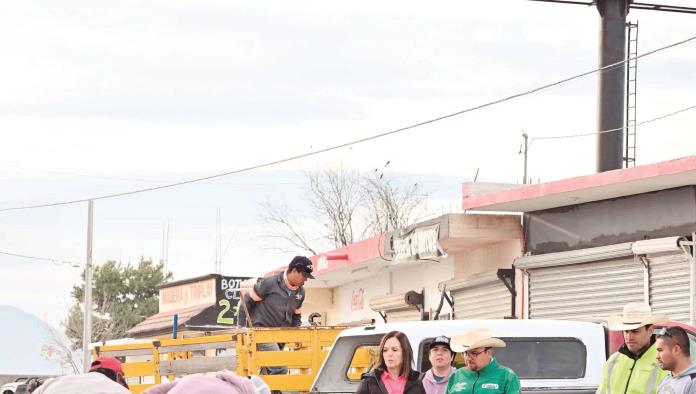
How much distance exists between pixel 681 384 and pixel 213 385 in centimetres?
563

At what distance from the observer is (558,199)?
21.7 m

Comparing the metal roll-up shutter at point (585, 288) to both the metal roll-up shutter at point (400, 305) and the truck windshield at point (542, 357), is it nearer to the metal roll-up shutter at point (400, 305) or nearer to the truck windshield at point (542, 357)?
the metal roll-up shutter at point (400, 305)

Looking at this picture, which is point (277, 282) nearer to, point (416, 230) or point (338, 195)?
point (416, 230)

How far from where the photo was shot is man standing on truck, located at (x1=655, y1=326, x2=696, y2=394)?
359 inches

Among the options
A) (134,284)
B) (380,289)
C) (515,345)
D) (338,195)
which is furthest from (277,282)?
(134,284)

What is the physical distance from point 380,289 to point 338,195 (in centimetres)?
3030

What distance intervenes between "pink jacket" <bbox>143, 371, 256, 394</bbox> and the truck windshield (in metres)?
7.96

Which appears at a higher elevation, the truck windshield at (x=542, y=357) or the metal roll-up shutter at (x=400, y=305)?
the metal roll-up shutter at (x=400, y=305)

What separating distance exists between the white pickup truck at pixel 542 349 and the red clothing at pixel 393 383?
4.50 feet

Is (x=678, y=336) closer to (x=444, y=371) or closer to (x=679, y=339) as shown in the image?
(x=679, y=339)

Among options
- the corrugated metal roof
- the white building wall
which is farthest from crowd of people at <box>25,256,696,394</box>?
the corrugated metal roof

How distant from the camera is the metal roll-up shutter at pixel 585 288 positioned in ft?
66.5

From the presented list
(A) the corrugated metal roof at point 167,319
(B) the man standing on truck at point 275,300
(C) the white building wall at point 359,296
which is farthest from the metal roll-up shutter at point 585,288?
(A) the corrugated metal roof at point 167,319

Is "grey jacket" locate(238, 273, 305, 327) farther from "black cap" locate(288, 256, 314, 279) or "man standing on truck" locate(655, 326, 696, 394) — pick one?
"man standing on truck" locate(655, 326, 696, 394)
